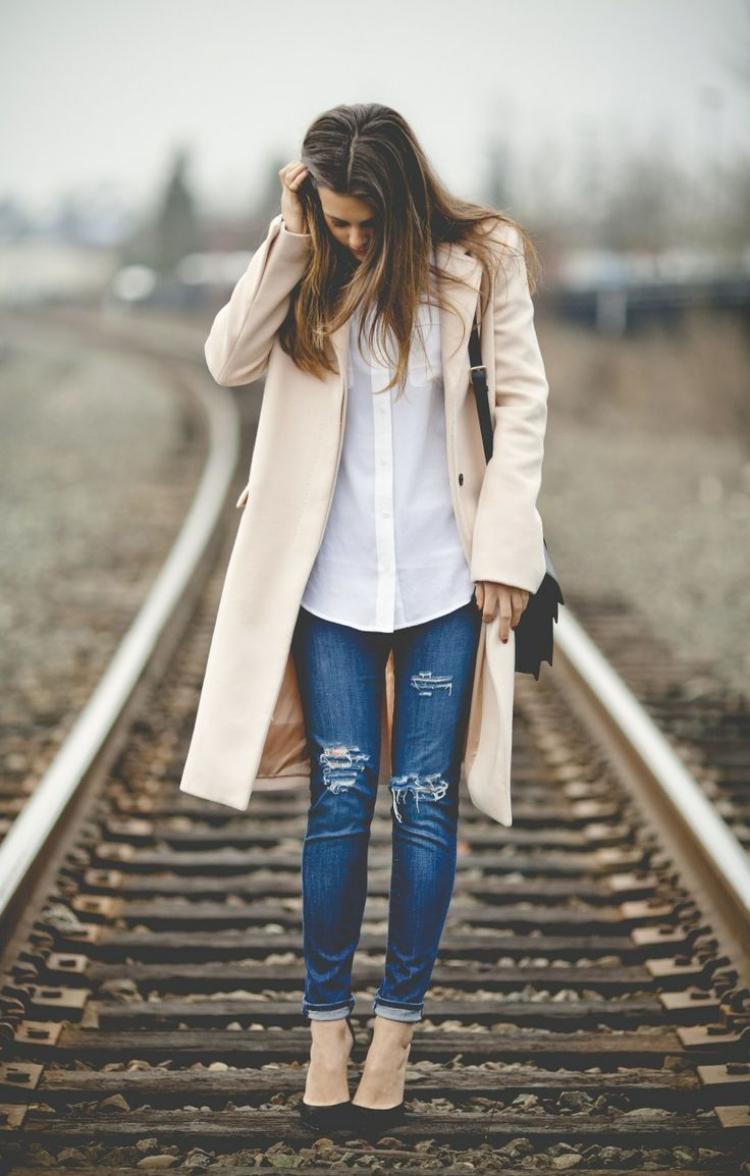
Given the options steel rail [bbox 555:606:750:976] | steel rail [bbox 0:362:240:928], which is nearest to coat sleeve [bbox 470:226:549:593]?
steel rail [bbox 555:606:750:976]

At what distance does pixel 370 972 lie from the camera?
133 inches

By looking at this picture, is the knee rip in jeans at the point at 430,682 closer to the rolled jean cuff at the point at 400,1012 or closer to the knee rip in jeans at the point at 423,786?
the knee rip in jeans at the point at 423,786

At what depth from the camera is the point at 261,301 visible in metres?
2.50

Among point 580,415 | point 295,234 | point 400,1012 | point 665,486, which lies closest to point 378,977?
point 400,1012

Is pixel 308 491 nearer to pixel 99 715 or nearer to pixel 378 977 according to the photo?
pixel 378 977

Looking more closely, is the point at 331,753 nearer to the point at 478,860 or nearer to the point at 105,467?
the point at 478,860

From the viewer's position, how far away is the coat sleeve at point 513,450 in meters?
2.50

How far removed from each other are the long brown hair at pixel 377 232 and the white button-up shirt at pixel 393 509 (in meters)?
0.06

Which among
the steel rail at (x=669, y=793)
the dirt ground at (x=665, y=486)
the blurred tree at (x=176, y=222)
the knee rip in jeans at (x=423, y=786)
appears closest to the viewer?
the knee rip in jeans at (x=423, y=786)

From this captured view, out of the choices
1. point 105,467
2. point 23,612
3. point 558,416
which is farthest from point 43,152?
point 23,612

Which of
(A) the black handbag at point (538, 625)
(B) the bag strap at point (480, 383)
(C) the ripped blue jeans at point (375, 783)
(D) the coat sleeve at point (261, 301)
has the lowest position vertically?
(C) the ripped blue jeans at point (375, 783)

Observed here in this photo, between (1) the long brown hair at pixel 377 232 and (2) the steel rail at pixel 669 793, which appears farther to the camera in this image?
(2) the steel rail at pixel 669 793

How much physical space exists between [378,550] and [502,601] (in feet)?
0.81

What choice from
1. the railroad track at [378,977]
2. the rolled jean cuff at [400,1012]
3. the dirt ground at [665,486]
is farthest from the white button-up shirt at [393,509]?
the dirt ground at [665,486]
